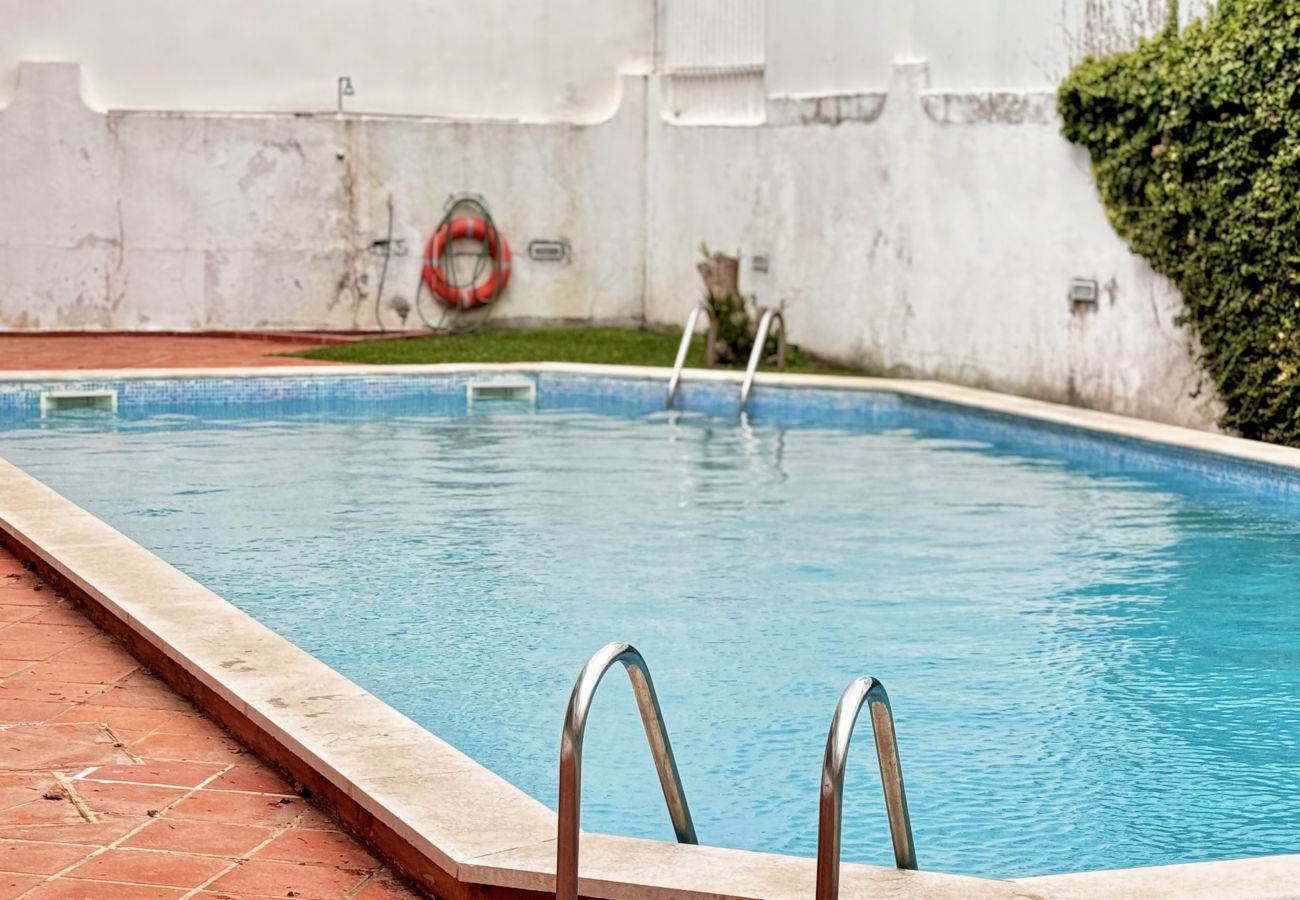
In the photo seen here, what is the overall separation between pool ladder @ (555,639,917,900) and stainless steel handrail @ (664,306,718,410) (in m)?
8.29

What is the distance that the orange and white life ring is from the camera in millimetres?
16047

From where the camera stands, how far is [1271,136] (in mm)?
9617

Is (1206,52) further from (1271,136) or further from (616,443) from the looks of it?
(616,443)

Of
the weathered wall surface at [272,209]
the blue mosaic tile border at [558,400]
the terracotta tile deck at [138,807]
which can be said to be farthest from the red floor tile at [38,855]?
the weathered wall surface at [272,209]

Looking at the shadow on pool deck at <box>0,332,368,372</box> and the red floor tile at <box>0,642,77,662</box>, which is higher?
the shadow on pool deck at <box>0,332,368,372</box>

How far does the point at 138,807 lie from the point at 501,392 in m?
9.32

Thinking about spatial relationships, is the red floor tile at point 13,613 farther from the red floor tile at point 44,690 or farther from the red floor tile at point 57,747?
the red floor tile at point 57,747

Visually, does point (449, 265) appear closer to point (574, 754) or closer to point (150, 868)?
point (150, 868)

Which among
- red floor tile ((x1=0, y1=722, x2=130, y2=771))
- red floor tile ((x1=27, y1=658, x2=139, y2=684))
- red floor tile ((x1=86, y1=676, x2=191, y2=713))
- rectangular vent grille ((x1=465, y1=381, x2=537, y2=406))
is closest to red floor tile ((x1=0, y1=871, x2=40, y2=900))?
red floor tile ((x1=0, y1=722, x2=130, y2=771))

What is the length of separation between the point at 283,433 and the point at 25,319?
474 centimetres

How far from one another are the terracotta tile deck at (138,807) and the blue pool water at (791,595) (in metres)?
1.00

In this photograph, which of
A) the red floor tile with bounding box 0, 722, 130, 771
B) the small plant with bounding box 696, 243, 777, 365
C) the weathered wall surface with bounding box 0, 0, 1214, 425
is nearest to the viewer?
the red floor tile with bounding box 0, 722, 130, 771

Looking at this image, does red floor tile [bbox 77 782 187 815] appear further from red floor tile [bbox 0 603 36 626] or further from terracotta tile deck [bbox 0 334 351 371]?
terracotta tile deck [bbox 0 334 351 371]

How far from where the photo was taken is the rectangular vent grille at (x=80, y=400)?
40.3 feet
